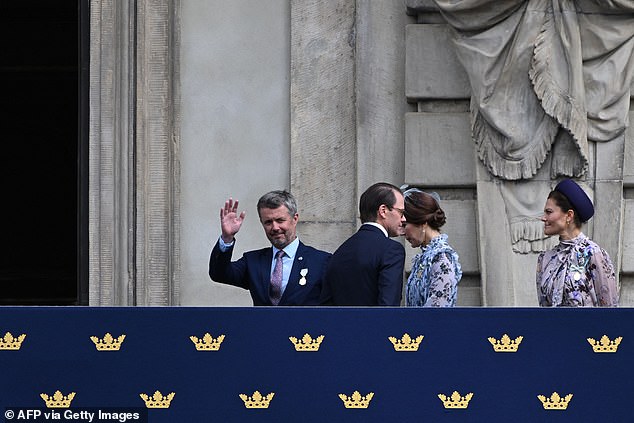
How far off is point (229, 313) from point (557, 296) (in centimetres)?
156

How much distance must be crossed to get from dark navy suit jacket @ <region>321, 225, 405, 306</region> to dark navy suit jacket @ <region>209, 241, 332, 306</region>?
0.38 meters

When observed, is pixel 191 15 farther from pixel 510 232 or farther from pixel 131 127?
pixel 510 232

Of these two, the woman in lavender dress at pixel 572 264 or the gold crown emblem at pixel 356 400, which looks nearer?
the gold crown emblem at pixel 356 400

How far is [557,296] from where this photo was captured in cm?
774

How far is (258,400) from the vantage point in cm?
706

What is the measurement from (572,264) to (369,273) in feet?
3.00

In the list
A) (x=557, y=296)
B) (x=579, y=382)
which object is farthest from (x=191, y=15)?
(x=579, y=382)

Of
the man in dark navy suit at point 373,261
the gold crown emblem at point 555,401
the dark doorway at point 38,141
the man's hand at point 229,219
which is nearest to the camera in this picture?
the gold crown emblem at point 555,401

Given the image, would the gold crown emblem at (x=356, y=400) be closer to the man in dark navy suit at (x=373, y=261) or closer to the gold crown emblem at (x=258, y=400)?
the gold crown emblem at (x=258, y=400)

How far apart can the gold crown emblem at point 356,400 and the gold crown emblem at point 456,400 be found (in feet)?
0.97

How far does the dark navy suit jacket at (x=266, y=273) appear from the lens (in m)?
8.42

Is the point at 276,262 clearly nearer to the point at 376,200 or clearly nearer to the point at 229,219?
the point at 229,219

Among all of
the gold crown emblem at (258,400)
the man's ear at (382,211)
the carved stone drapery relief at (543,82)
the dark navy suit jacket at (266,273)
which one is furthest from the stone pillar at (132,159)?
the gold crown emblem at (258,400)

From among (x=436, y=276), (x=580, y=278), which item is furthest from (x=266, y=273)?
(x=580, y=278)
